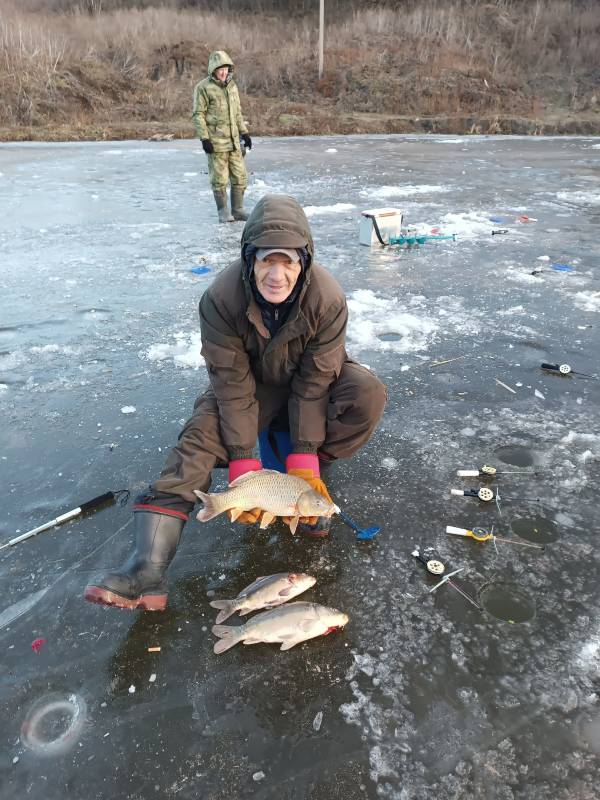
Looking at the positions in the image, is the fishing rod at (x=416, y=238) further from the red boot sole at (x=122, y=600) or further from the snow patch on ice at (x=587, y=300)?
→ the red boot sole at (x=122, y=600)

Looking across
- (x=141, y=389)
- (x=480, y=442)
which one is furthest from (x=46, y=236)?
(x=480, y=442)

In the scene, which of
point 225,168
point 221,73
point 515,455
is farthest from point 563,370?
point 221,73

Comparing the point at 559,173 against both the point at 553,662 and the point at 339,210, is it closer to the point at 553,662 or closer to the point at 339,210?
the point at 339,210

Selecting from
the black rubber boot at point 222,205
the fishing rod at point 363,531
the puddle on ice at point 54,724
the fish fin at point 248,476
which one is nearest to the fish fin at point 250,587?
the fish fin at point 248,476

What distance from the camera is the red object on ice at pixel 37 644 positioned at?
213cm

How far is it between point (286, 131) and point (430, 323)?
56.9ft

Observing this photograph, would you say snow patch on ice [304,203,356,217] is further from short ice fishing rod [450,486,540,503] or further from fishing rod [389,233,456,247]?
short ice fishing rod [450,486,540,503]

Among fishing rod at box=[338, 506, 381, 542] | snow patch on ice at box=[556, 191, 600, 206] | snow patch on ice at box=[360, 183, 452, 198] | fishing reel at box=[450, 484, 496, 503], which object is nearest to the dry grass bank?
snow patch on ice at box=[360, 183, 452, 198]

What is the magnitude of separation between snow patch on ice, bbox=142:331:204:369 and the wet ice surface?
3 centimetres

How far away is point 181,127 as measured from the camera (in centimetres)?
1984

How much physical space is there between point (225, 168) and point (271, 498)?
22.8ft

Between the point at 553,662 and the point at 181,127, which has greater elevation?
the point at 181,127

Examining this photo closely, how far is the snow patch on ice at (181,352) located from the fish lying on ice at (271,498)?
194cm

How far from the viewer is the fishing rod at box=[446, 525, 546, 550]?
2.55 meters
